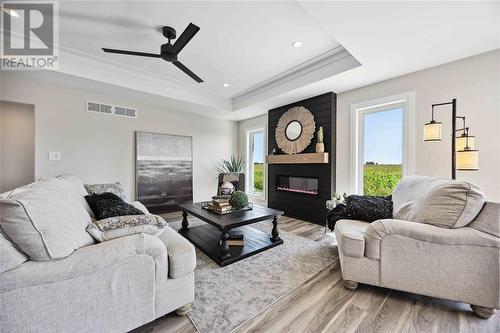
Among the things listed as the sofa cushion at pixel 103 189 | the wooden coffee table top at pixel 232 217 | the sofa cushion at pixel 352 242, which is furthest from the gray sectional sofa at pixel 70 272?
the sofa cushion at pixel 103 189

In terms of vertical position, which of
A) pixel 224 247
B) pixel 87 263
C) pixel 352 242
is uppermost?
pixel 87 263

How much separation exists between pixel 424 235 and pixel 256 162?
420 cm

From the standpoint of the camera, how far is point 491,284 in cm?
134

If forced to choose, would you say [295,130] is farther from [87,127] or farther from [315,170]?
[87,127]

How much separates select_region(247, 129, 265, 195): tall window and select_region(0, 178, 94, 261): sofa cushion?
4292 mm

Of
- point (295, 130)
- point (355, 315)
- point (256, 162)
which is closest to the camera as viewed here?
point (355, 315)

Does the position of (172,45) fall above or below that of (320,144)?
above

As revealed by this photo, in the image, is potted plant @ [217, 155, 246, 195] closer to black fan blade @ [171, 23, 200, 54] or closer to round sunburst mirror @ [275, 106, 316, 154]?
round sunburst mirror @ [275, 106, 316, 154]

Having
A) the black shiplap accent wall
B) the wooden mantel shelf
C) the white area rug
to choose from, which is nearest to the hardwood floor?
the white area rug

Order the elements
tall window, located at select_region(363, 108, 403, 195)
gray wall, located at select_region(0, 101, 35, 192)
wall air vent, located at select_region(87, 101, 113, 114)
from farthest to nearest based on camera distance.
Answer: wall air vent, located at select_region(87, 101, 113, 114) < gray wall, located at select_region(0, 101, 35, 192) < tall window, located at select_region(363, 108, 403, 195)

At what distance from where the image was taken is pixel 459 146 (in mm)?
2248

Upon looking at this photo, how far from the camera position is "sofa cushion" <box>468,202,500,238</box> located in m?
1.37

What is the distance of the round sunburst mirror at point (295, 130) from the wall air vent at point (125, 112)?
3011mm

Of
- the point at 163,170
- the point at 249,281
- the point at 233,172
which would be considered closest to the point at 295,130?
the point at 233,172
